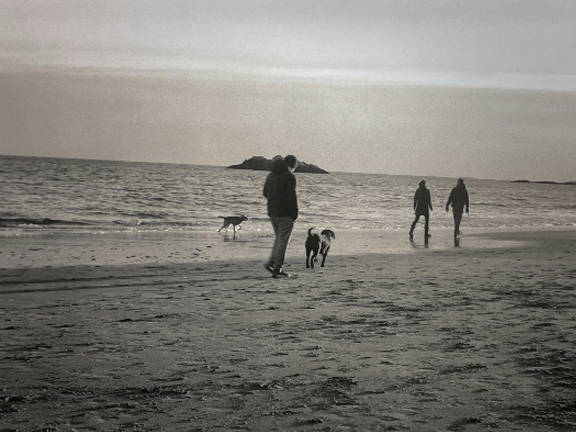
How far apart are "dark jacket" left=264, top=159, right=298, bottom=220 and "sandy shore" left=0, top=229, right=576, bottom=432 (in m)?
1.16

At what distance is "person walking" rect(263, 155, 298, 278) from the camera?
11.6 metres

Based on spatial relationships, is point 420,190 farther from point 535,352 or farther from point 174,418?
point 174,418

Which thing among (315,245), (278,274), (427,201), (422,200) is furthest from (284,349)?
(427,201)

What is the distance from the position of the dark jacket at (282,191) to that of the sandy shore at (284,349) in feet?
3.80

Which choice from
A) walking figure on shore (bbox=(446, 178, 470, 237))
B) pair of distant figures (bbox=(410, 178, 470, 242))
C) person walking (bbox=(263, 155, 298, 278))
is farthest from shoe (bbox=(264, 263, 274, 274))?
walking figure on shore (bbox=(446, 178, 470, 237))

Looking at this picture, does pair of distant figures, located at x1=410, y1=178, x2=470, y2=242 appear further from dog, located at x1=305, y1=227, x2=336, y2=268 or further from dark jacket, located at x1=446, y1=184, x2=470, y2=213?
dog, located at x1=305, y1=227, x2=336, y2=268

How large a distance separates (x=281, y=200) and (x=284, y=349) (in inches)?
227

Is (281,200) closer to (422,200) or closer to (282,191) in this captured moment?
(282,191)

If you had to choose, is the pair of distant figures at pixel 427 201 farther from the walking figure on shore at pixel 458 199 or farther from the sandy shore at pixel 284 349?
the sandy shore at pixel 284 349

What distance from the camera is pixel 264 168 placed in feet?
643

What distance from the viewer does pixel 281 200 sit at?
1172cm

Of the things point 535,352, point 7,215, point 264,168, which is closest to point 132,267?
point 535,352

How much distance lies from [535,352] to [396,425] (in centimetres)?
254

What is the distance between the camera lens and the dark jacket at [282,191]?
1160 cm
